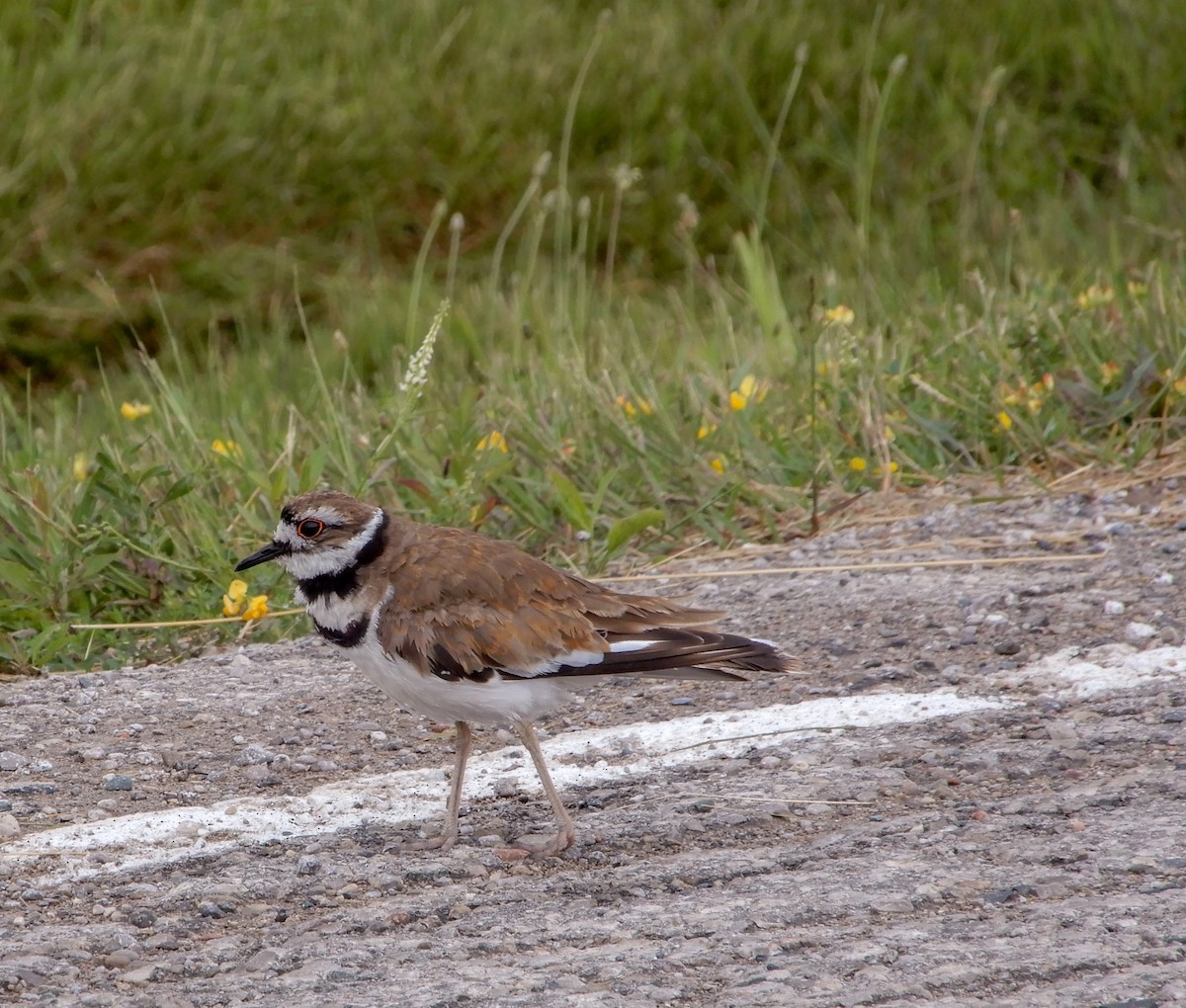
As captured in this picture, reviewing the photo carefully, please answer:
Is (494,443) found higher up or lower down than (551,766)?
higher up

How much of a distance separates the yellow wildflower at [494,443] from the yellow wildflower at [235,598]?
3.48ft

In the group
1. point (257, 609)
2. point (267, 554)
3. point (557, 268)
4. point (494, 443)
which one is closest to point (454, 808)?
point (267, 554)

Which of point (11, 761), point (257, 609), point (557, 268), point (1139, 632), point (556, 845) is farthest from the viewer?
point (557, 268)

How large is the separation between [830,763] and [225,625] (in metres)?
2.14

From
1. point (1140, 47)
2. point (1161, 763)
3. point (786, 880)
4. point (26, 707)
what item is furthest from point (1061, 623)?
point (1140, 47)

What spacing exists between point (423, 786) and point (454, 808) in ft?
1.33

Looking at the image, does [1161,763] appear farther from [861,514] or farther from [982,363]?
[982,363]

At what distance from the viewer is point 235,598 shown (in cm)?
532

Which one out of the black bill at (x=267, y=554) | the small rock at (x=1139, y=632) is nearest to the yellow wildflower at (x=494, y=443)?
the black bill at (x=267, y=554)

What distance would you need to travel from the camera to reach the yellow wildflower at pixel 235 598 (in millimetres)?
5293

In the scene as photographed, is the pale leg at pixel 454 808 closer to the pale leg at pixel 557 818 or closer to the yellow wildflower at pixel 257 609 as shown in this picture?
the pale leg at pixel 557 818

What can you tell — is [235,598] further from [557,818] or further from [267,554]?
[557,818]

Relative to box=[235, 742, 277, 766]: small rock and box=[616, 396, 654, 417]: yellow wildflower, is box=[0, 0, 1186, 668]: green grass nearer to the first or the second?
box=[616, 396, 654, 417]: yellow wildflower

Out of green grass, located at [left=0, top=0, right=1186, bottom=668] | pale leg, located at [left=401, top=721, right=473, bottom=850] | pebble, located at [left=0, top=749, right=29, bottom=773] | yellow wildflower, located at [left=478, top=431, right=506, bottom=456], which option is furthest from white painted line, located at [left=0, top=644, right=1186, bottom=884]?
yellow wildflower, located at [left=478, top=431, right=506, bottom=456]
